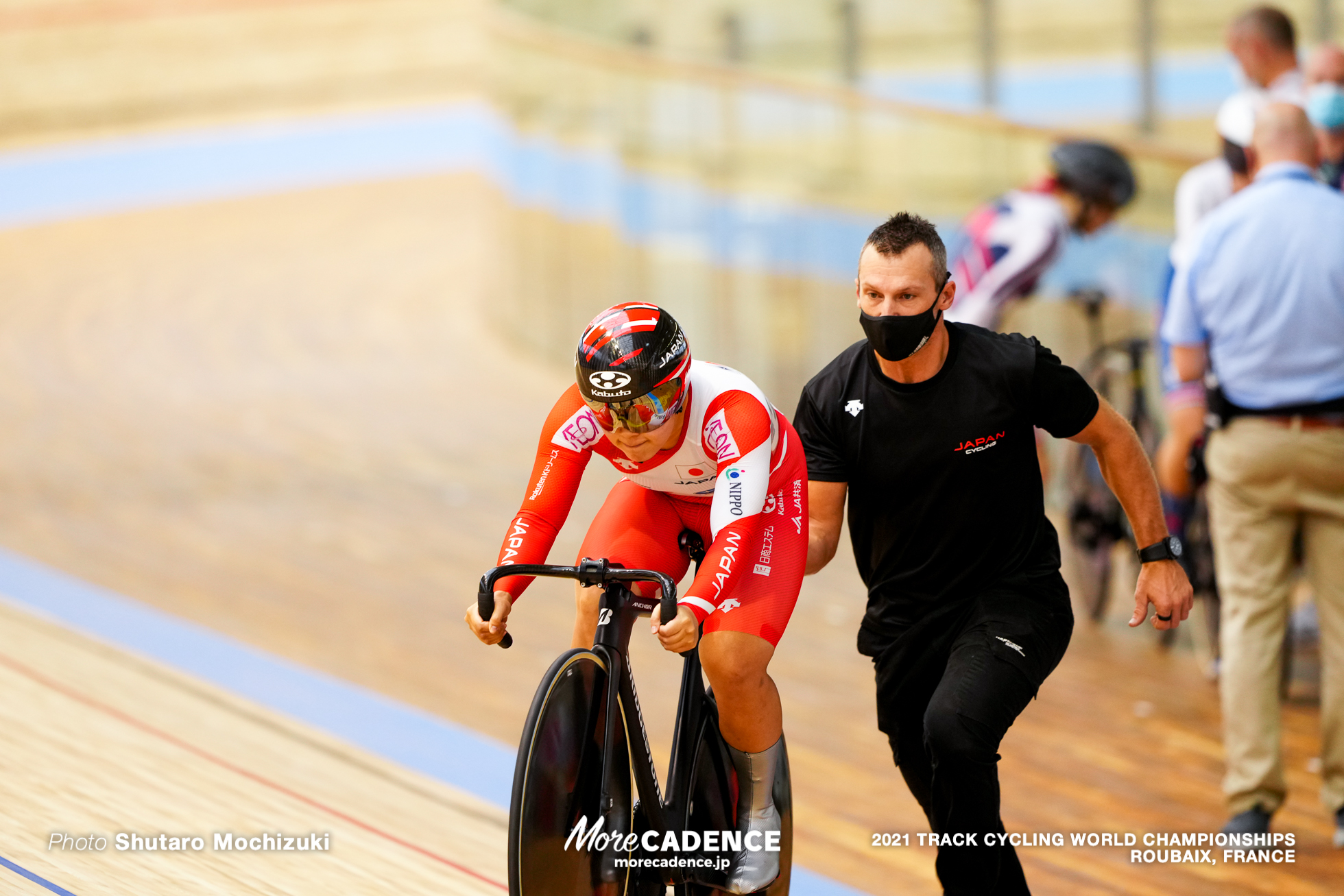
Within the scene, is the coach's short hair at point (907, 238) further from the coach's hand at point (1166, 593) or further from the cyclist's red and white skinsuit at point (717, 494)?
the coach's hand at point (1166, 593)

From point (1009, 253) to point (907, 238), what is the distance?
105 inches

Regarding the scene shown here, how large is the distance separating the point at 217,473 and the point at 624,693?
6.17m

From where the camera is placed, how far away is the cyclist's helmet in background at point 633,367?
2889 mm

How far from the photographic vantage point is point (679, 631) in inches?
111

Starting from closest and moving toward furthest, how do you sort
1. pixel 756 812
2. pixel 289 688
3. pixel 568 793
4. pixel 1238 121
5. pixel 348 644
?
pixel 568 793 < pixel 756 812 < pixel 1238 121 < pixel 289 688 < pixel 348 644

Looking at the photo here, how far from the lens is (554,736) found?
2.92 metres

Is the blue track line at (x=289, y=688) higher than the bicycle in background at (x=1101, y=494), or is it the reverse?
the bicycle in background at (x=1101, y=494)

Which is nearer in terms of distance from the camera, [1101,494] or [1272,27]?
[1272,27]

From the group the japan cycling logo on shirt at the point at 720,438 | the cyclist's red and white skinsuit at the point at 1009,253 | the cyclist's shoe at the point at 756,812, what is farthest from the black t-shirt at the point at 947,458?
the cyclist's red and white skinsuit at the point at 1009,253

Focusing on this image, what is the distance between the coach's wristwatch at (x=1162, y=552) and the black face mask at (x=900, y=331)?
25.6 inches

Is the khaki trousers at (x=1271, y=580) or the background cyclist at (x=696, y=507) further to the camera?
the khaki trousers at (x=1271, y=580)

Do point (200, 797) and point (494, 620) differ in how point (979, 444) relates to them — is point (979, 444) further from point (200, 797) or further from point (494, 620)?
point (200, 797)

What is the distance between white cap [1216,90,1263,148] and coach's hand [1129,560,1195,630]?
1.74m

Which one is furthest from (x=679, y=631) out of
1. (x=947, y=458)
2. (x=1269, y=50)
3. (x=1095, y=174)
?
(x=1269, y=50)
